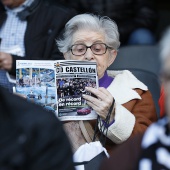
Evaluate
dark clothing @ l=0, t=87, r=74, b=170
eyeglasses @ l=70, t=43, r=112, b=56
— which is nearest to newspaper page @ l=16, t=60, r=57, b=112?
eyeglasses @ l=70, t=43, r=112, b=56

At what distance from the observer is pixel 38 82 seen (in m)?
3.00

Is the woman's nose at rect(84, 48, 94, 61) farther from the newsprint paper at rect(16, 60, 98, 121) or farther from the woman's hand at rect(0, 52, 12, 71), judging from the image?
the woman's hand at rect(0, 52, 12, 71)

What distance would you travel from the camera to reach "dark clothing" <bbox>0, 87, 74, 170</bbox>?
5.50ft

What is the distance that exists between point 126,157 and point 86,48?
53.9 inches

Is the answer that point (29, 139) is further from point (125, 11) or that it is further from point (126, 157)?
point (125, 11)

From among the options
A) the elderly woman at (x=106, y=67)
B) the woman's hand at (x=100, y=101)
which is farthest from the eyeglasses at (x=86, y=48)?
the woman's hand at (x=100, y=101)

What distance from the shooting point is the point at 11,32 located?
375 cm

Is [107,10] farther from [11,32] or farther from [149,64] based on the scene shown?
[11,32]

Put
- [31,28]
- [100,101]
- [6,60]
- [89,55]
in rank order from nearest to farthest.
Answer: [100,101]
[89,55]
[6,60]
[31,28]

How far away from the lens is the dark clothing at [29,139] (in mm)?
1677

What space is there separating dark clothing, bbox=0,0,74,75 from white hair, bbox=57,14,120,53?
0.35 meters

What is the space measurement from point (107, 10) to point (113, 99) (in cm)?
232

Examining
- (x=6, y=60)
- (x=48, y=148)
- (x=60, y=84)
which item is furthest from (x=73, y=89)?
(x=48, y=148)

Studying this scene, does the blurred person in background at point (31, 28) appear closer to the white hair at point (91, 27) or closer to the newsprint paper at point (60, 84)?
the white hair at point (91, 27)
